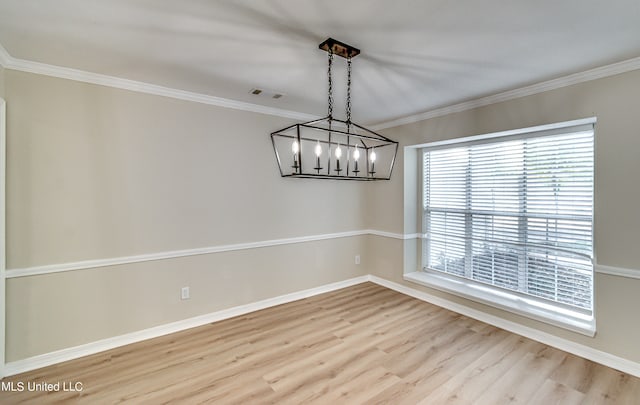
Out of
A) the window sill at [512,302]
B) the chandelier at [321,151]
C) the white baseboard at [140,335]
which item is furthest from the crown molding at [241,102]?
the white baseboard at [140,335]

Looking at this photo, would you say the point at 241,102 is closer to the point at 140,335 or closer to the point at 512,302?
the point at 140,335

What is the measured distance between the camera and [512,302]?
3.24 m

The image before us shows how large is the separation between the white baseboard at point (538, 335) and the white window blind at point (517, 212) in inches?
16.4

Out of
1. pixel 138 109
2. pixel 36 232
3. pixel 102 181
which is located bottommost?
pixel 36 232

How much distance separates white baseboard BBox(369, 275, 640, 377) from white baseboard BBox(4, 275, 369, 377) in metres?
1.49

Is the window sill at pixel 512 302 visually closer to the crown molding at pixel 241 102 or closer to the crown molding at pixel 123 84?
the crown molding at pixel 241 102

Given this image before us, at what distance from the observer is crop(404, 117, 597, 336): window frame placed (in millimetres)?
2766

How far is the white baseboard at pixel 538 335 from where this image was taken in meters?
2.45

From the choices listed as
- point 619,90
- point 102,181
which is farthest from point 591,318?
point 102,181

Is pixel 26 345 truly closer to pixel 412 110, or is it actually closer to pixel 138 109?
pixel 138 109

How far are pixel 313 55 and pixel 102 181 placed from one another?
2.24 metres

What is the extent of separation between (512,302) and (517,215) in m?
0.98

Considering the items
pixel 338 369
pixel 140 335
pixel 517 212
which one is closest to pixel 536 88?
pixel 517 212

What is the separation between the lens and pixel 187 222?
3156mm
